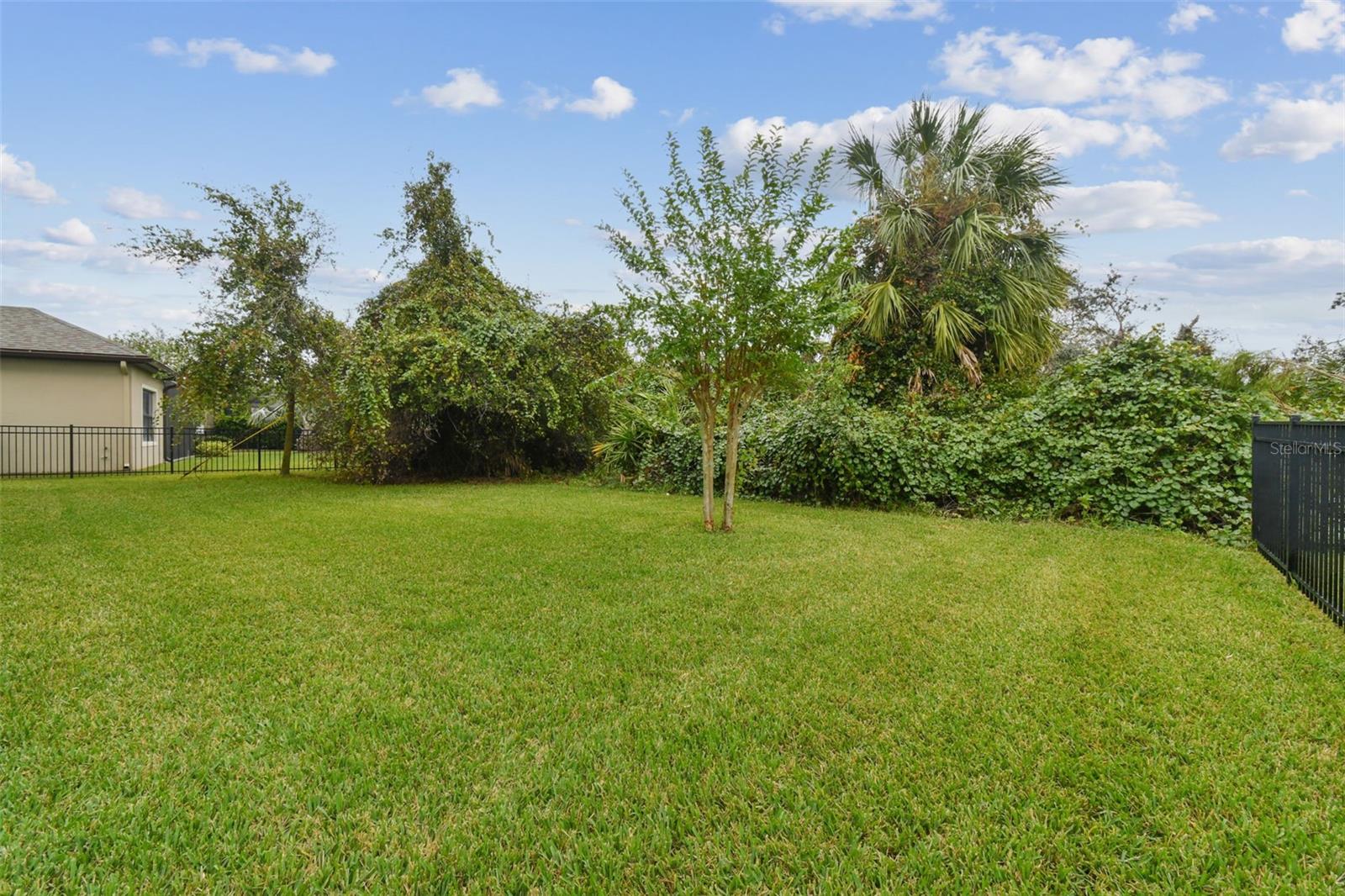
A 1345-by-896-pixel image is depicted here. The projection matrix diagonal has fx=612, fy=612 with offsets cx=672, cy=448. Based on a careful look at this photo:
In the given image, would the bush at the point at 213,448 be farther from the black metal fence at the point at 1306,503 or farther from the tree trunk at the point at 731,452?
the black metal fence at the point at 1306,503

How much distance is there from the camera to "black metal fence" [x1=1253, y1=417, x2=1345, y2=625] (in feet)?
11.7

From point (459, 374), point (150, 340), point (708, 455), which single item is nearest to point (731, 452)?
point (708, 455)

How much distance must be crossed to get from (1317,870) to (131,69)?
1246 cm

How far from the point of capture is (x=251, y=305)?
1053 centimetres

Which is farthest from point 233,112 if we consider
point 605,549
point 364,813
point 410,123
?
point 364,813

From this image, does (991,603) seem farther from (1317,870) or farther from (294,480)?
(294,480)

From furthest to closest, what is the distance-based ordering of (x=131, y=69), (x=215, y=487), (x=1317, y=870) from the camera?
(x=215, y=487), (x=131, y=69), (x=1317, y=870)

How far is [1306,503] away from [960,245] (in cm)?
652

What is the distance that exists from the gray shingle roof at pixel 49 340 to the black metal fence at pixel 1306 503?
1821 cm

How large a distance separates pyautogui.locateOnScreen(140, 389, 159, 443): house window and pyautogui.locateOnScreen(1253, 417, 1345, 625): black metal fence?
19454 mm

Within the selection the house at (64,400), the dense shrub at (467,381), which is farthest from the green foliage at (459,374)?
the house at (64,400)

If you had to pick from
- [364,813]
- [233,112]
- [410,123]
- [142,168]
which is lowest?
[364,813]

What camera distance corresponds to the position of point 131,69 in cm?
807

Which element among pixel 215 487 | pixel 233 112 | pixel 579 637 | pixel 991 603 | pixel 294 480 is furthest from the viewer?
pixel 294 480
